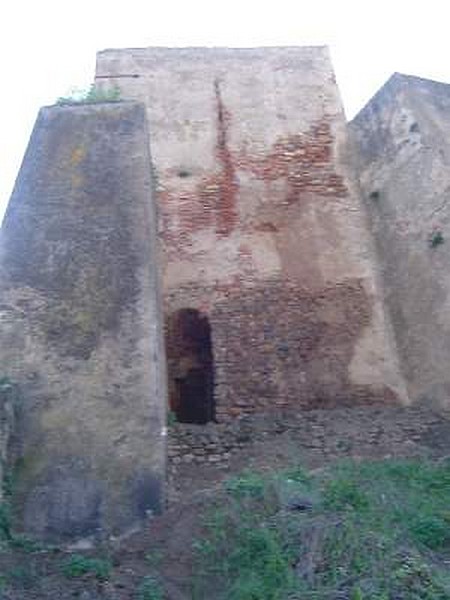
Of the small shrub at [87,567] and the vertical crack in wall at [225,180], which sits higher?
the vertical crack in wall at [225,180]

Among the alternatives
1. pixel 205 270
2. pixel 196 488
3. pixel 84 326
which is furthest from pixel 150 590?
pixel 205 270

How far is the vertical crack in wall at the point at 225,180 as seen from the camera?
11977mm

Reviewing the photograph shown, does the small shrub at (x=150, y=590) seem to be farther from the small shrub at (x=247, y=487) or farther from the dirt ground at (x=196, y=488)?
the small shrub at (x=247, y=487)

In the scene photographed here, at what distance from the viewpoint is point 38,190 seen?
9.19 metres

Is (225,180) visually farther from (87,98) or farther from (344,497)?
(344,497)

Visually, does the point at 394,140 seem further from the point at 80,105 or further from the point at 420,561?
the point at 420,561

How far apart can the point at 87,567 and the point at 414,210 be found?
6.66 m

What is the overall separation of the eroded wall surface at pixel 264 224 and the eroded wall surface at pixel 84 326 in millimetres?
2300

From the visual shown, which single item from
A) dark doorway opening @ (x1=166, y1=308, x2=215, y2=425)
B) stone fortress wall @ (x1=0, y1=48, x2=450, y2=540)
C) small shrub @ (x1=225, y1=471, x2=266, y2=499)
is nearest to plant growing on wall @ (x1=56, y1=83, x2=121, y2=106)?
stone fortress wall @ (x1=0, y1=48, x2=450, y2=540)

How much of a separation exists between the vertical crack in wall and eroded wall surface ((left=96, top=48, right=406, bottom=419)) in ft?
0.06

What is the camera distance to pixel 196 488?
8.26m

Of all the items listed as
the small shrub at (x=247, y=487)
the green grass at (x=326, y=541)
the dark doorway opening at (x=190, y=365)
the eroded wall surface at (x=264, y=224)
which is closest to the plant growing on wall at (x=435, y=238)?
the eroded wall surface at (x=264, y=224)

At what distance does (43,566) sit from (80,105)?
5527mm

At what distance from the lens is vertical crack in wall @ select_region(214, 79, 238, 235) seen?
12.0 metres
